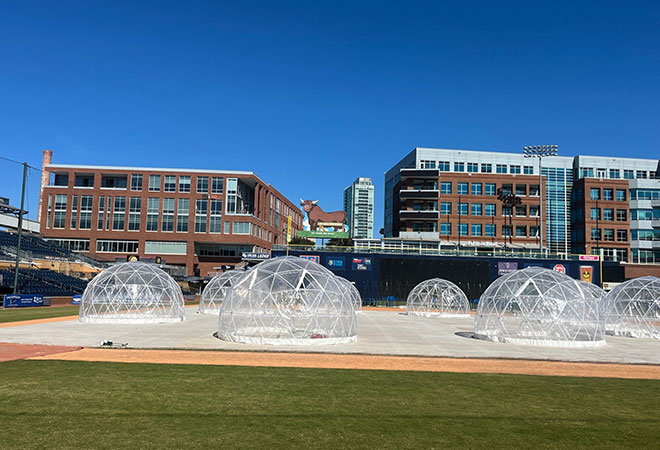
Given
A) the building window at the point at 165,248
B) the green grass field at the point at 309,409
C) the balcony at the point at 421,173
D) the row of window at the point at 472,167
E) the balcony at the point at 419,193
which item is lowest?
the green grass field at the point at 309,409

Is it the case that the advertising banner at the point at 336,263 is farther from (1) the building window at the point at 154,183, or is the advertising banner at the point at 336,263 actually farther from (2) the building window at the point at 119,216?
(2) the building window at the point at 119,216

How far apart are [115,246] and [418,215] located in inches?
2042

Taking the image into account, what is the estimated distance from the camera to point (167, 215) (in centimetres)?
8544

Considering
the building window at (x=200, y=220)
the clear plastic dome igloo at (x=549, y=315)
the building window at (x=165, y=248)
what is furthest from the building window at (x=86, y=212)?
the clear plastic dome igloo at (x=549, y=315)

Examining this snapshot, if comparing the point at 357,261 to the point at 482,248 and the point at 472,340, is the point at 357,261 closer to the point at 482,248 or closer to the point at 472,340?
the point at 482,248

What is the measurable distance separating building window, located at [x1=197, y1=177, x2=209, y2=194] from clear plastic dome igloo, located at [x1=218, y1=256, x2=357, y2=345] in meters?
65.6

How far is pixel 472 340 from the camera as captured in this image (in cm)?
2652

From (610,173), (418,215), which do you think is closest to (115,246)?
(418,215)

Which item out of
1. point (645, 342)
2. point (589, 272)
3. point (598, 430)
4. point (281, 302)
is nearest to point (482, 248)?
point (589, 272)

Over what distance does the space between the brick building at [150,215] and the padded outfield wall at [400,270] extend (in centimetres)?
2379

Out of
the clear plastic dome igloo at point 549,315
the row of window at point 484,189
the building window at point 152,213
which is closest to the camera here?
the clear plastic dome igloo at point 549,315

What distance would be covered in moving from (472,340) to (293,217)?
109 metres

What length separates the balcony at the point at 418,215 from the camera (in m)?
85.6

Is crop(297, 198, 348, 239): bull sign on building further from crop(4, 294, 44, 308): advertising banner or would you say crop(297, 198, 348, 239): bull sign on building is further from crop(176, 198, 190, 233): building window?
crop(4, 294, 44, 308): advertising banner
